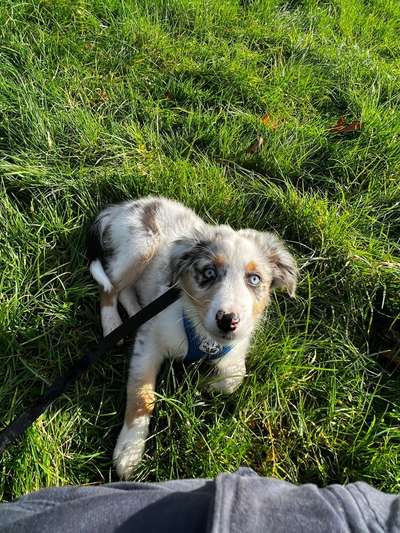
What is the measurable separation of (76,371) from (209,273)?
711 mm

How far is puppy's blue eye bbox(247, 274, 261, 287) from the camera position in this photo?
2.17m

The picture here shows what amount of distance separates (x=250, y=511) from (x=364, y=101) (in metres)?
3.32

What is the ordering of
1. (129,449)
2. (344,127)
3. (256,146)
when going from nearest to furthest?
(129,449), (256,146), (344,127)

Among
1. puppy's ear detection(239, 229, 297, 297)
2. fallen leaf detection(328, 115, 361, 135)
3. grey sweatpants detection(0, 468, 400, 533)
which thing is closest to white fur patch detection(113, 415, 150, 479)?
grey sweatpants detection(0, 468, 400, 533)

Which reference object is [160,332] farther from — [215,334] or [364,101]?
[364,101]

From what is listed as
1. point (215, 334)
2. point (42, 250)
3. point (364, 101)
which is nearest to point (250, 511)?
point (215, 334)

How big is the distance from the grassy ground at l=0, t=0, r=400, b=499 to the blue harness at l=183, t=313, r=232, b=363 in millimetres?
107

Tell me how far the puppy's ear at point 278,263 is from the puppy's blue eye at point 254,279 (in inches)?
7.8

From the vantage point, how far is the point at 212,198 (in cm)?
301

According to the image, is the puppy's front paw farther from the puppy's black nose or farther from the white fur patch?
the puppy's black nose

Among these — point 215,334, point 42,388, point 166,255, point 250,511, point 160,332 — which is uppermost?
point 250,511

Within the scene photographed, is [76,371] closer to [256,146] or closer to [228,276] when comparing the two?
[228,276]

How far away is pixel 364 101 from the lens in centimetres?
367

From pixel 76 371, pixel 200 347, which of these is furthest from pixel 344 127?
pixel 76 371
